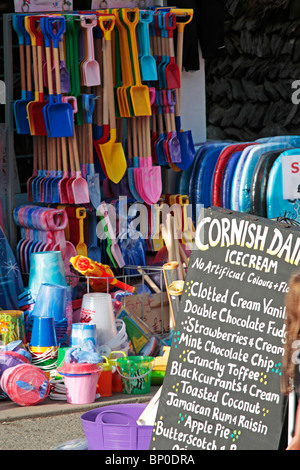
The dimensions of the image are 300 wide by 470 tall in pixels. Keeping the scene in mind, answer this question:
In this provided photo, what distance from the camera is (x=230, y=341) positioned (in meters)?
3.41

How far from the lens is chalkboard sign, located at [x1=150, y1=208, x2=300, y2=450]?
3.30m

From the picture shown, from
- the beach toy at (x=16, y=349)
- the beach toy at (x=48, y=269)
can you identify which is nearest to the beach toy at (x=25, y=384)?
the beach toy at (x=16, y=349)

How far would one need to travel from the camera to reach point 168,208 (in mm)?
6676

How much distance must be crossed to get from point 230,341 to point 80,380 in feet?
5.97

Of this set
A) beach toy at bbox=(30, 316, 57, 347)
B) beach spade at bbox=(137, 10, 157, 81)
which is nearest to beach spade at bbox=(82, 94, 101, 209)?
beach spade at bbox=(137, 10, 157, 81)

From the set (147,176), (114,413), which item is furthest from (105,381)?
(147,176)

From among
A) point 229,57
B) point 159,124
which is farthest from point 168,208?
point 229,57

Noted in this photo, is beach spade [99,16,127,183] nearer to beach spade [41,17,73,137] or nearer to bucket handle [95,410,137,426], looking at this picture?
beach spade [41,17,73,137]

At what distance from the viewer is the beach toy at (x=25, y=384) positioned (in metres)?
4.97

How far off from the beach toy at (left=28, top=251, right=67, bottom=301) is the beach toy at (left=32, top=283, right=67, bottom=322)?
0.17 m

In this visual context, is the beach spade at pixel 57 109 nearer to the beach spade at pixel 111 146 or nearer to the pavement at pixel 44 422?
the beach spade at pixel 111 146

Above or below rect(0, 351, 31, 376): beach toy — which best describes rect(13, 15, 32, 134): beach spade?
above

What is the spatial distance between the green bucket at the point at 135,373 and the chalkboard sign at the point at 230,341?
5.78 ft

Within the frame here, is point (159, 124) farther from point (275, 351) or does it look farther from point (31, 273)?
point (275, 351)
